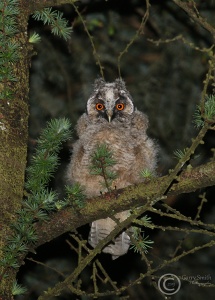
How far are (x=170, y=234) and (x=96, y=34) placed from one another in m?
1.74

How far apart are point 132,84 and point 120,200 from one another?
7.67 feet

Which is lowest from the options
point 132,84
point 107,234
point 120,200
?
point 107,234

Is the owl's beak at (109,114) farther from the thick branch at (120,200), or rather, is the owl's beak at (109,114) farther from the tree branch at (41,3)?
the thick branch at (120,200)

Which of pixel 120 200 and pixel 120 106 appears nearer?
pixel 120 200

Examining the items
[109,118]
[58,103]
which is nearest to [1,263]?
[109,118]

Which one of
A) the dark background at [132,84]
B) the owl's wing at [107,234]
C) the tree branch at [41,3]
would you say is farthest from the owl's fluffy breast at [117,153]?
the dark background at [132,84]

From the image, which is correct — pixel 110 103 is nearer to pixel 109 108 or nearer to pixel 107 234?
pixel 109 108

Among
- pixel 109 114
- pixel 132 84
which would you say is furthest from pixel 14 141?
pixel 132 84

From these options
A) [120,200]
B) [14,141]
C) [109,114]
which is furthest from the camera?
[109,114]

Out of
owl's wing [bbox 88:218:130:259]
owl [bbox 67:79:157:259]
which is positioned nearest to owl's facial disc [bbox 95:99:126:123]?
owl [bbox 67:79:157:259]

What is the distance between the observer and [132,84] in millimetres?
4891

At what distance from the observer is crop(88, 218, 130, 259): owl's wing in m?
3.84

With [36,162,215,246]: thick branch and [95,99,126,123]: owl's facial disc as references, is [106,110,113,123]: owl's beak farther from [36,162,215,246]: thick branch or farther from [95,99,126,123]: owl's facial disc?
[36,162,215,246]: thick branch

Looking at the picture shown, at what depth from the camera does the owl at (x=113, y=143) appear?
344 cm
